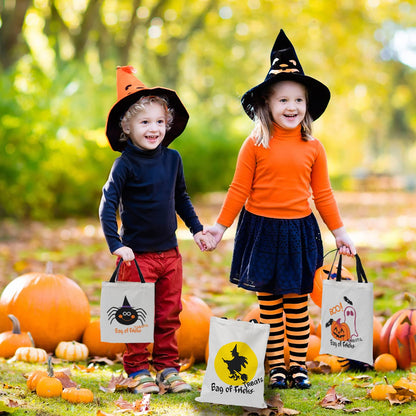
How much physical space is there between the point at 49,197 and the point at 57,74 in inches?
87.2

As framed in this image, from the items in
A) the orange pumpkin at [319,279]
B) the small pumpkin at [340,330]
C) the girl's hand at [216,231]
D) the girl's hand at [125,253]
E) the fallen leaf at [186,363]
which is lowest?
the fallen leaf at [186,363]

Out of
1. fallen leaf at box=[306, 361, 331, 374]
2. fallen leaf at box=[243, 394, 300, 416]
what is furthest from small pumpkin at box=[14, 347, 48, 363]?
fallen leaf at box=[306, 361, 331, 374]

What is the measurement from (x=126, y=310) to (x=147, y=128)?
95 cm

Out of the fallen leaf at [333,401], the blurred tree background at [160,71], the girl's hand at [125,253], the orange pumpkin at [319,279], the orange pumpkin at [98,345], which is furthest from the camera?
the blurred tree background at [160,71]

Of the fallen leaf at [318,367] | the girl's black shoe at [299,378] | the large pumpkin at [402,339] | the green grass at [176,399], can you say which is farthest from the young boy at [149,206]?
the large pumpkin at [402,339]

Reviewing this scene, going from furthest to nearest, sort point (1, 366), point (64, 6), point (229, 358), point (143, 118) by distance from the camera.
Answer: point (64, 6) → point (1, 366) → point (143, 118) → point (229, 358)

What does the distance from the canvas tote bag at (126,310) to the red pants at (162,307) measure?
18cm

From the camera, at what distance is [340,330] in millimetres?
3289

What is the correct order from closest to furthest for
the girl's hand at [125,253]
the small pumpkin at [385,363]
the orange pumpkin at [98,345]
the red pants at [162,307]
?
the girl's hand at [125,253]
the red pants at [162,307]
the small pumpkin at [385,363]
the orange pumpkin at [98,345]

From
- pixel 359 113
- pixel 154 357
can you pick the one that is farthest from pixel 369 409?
pixel 359 113

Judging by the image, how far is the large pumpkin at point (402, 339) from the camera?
3787mm

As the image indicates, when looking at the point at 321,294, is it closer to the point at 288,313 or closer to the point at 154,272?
the point at 288,313

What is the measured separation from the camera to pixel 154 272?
3.47 meters

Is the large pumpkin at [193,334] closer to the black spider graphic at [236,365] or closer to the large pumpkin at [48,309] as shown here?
the large pumpkin at [48,309]
